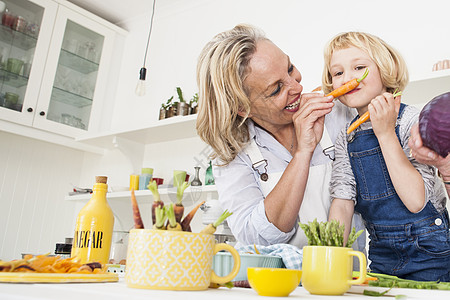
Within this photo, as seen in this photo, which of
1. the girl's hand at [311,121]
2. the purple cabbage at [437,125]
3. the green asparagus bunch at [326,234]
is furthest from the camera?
the girl's hand at [311,121]

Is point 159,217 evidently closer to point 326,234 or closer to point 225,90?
point 326,234

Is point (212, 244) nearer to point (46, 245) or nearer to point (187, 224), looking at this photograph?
point (187, 224)

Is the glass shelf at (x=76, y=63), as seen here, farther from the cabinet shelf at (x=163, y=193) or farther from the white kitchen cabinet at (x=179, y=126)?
the cabinet shelf at (x=163, y=193)

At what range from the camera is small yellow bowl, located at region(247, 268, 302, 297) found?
0.57m

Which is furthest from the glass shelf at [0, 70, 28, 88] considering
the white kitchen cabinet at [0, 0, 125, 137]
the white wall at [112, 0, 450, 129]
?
the white wall at [112, 0, 450, 129]

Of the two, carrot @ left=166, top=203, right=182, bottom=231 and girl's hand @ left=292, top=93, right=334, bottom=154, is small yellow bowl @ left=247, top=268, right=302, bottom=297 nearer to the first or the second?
carrot @ left=166, top=203, right=182, bottom=231

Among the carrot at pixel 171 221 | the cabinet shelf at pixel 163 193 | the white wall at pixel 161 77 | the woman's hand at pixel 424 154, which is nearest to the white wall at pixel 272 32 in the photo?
the white wall at pixel 161 77

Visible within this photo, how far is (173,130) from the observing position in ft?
9.98

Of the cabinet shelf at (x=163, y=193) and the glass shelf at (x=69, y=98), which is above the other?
the glass shelf at (x=69, y=98)

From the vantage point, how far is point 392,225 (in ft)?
4.30

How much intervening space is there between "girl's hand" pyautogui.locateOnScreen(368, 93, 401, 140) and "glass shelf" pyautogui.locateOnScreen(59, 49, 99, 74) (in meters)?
2.87

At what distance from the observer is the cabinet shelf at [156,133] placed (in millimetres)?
2875

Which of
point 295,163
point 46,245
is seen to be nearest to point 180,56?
point 46,245

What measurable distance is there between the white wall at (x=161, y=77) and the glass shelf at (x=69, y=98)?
33cm
